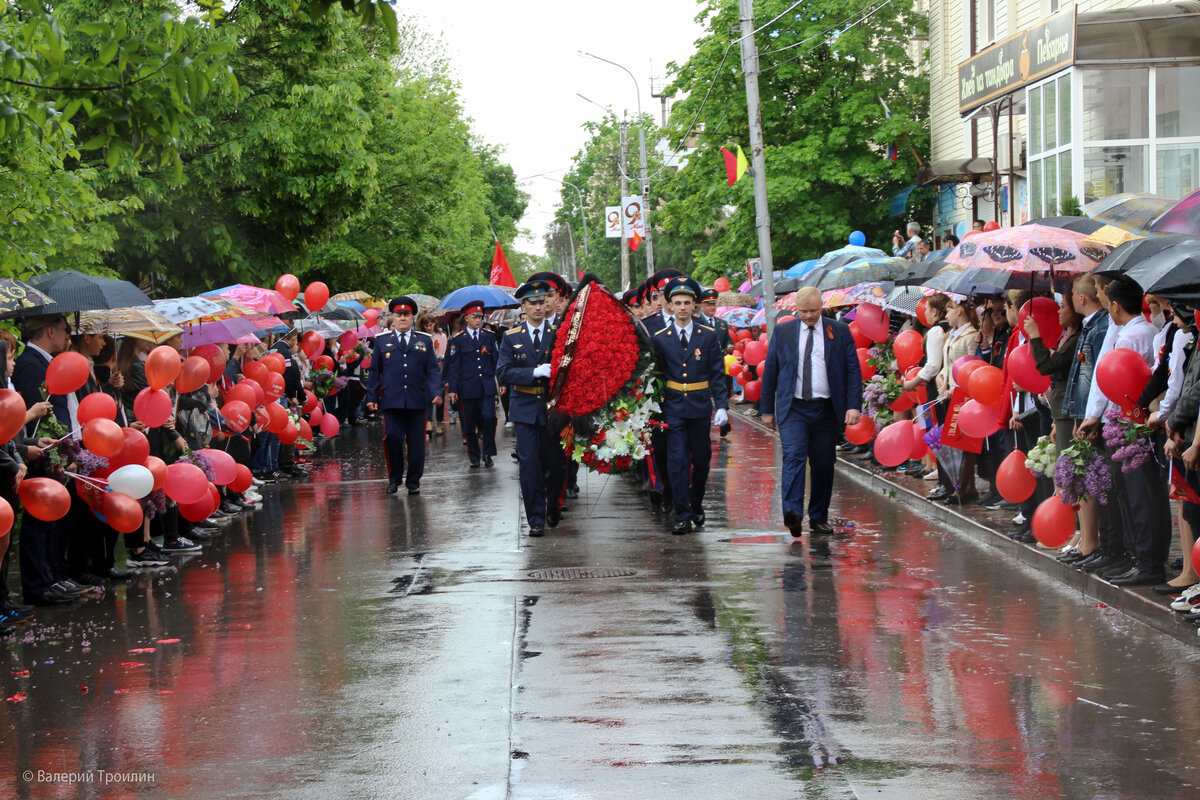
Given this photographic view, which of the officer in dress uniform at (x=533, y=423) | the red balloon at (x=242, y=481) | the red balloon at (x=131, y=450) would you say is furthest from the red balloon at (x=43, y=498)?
the red balloon at (x=242, y=481)

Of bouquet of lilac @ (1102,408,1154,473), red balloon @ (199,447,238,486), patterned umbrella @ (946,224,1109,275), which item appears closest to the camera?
bouquet of lilac @ (1102,408,1154,473)

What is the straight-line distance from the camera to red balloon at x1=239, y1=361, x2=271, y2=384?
15453 millimetres

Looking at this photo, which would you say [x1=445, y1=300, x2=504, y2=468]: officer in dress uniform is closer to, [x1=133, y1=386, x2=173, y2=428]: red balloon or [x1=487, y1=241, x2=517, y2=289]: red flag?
[x1=133, y1=386, x2=173, y2=428]: red balloon

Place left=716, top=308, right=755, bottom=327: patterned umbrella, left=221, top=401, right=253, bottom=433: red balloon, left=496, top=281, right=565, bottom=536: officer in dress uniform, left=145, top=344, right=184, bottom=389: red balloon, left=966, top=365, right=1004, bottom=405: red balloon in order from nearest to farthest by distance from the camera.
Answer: left=145, top=344, right=184, bottom=389: red balloon
left=966, top=365, right=1004, bottom=405: red balloon
left=496, top=281, right=565, bottom=536: officer in dress uniform
left=221, top=401, right=253, bottom=433: red balloon
left=716, top=308, right=755, bottom=327: patterned umbrella

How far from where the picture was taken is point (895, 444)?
1269 centimetres

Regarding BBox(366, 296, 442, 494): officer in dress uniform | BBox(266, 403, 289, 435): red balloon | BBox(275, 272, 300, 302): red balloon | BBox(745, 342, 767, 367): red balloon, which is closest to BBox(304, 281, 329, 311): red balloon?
BBox(275, 272, 300, 302): red balloon

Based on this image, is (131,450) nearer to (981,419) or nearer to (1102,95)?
(981,419)

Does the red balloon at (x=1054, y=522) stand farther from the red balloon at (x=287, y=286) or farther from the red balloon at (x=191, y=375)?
the red balloon at (x=287, y=286)

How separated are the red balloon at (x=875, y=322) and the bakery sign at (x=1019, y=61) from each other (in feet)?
18.4

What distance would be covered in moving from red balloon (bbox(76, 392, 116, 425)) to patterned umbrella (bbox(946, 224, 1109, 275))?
6.34 metres

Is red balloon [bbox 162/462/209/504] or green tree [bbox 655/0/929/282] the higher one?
green tree [bbox 655/0/929/282]

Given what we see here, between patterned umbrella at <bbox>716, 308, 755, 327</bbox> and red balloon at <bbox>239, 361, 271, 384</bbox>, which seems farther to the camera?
patterned umbrella at <bbox>716, 308, 755, 327</bbox>

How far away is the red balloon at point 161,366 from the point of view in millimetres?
10648

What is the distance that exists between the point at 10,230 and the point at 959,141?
851 inches
